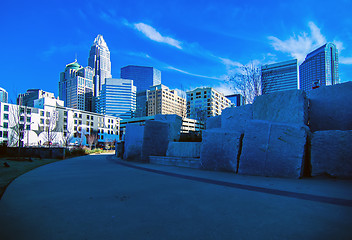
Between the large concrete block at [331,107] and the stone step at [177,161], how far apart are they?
4809 mm

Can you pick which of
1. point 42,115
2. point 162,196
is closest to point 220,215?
point 162,196

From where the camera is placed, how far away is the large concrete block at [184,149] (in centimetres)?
1027

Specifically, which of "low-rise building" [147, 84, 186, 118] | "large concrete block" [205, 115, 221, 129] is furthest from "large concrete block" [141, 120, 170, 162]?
"low-rise building" [147, 84, 186, 118]

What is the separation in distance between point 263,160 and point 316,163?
1.37 meters

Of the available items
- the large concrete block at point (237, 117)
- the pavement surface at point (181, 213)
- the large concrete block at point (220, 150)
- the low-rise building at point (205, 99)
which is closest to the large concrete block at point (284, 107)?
the large concrete block at point (237, 117)

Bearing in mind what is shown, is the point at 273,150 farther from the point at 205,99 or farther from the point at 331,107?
the point at 205,99

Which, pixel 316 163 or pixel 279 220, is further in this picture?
pixel 316 163

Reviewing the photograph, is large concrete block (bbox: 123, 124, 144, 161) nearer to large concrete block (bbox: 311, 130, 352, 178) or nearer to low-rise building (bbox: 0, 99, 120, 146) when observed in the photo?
large concrete block (bbox: 311, 130, 352, 178)

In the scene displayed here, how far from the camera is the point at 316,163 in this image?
567 centimetres

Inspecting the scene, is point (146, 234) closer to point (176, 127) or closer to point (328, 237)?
point (328, 237)

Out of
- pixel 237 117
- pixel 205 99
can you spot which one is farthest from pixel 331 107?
pixel 205 99

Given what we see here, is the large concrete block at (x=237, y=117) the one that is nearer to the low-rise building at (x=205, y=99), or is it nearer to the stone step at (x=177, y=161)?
the stone step at (x=177, y=161)

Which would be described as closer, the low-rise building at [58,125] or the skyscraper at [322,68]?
the skyscraper at [322,68]

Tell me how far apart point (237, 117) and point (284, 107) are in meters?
2.45
